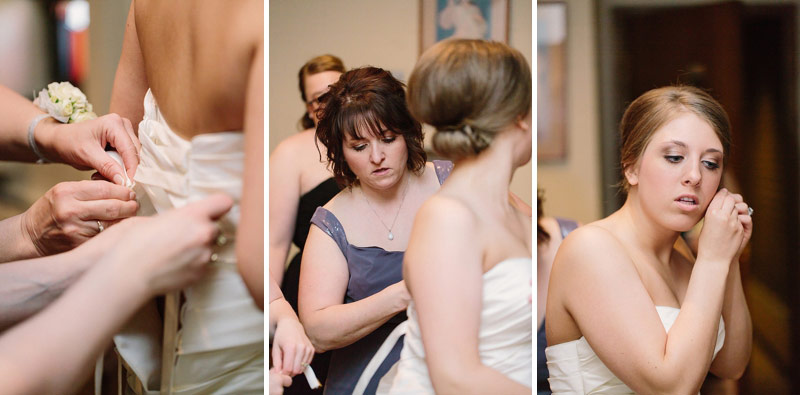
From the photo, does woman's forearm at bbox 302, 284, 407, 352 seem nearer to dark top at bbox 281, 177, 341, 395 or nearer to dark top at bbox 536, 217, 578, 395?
dark top at bbox 281, 177, 341, 395

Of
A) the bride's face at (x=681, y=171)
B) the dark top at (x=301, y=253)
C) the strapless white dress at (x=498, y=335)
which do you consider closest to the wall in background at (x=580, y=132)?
the bride's face at (x=681, y=171)

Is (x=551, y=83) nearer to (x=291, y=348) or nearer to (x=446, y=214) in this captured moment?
(x=446, y=214)

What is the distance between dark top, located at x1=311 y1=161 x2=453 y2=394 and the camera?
1682mm

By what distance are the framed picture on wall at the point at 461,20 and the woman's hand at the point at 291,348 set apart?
76cm

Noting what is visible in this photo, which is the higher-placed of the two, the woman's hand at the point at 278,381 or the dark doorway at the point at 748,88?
the dark doorway at the point at 748,88

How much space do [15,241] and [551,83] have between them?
4.85 ft

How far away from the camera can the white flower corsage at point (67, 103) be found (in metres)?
1.83

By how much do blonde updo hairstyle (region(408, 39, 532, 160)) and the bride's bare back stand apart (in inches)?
16.8

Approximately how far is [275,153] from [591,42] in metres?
0.91

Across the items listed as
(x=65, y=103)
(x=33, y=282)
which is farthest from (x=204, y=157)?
(x=33, y=282)

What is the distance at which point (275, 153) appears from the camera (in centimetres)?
177

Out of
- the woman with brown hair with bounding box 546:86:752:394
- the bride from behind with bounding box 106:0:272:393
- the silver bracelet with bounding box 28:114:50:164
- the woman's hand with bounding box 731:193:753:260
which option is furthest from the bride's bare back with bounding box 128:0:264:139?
the woman's hand with bounding box 731:193:753:260

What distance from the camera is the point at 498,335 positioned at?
1691 millimetres

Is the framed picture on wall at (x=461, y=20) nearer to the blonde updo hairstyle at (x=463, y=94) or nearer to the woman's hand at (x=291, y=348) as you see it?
the blonde updo hairstyle at (x=463, y=94)
